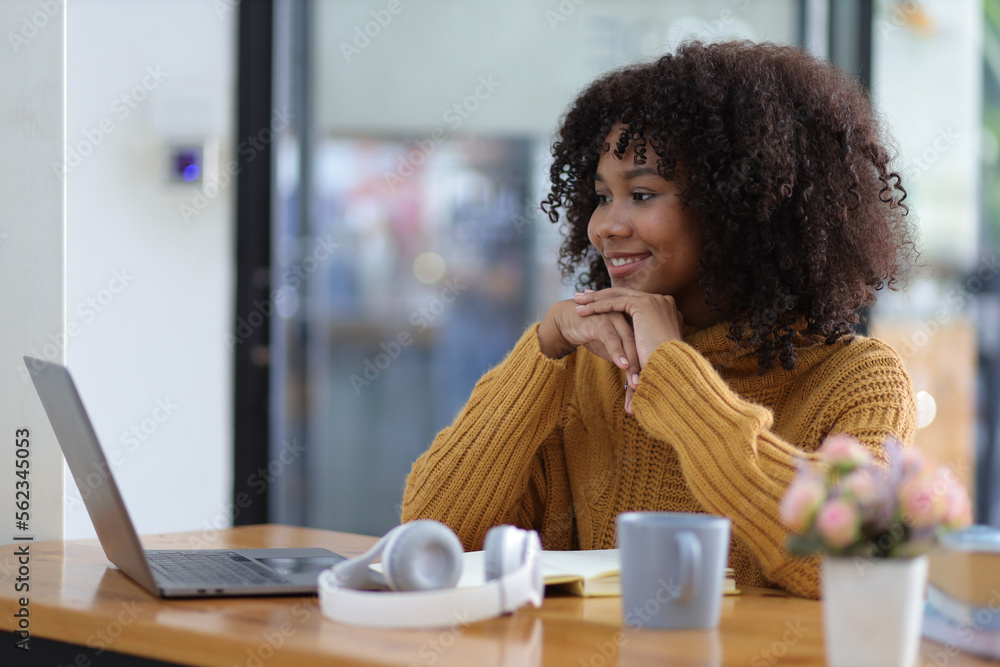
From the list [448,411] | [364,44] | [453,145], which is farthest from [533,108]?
[448,411]

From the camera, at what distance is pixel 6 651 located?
1.06 meters

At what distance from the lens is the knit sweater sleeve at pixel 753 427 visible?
1.16 metres

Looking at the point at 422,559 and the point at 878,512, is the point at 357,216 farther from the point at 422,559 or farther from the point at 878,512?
the point at 878,512

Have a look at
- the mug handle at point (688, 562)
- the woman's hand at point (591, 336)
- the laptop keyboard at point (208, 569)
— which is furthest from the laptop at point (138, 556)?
the woman's hand at point (591, 336)

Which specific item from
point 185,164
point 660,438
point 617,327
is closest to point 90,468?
point 660,438

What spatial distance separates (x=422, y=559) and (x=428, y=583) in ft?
0.08

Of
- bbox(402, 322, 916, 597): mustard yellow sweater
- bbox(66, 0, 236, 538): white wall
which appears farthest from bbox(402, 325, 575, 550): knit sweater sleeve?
bbox(66, 0, 236, 538): white wall

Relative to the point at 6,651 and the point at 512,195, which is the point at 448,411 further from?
the point at 6,651

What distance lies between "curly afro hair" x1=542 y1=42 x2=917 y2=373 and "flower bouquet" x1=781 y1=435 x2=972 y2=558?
0.70 metres

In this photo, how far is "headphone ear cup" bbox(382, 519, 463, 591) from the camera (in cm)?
94

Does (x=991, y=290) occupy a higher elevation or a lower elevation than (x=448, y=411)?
higher

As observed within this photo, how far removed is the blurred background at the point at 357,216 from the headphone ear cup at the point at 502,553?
174cm

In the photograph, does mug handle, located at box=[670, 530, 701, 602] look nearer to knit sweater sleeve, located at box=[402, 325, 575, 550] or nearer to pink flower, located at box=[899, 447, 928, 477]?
pink flower, located at box=[899, 447, 928, 477]

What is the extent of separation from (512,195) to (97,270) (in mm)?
1206
